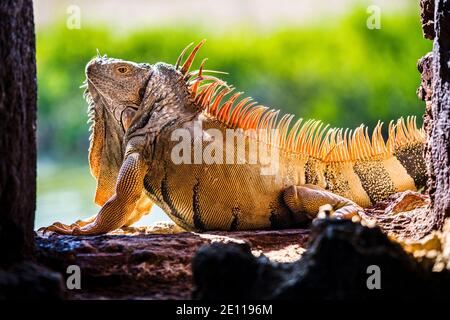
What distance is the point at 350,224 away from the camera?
2.45m

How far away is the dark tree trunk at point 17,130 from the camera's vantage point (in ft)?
8.77

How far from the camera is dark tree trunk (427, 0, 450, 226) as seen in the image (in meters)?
3.10

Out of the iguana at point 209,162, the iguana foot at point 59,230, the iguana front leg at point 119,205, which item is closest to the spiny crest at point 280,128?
the iguana at point 209,162

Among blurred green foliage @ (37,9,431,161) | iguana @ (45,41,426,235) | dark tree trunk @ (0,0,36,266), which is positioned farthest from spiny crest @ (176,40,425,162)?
blurred green foliage @ (37,9,431,161)

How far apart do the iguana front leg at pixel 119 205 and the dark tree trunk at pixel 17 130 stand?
1181mm

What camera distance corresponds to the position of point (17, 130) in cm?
275

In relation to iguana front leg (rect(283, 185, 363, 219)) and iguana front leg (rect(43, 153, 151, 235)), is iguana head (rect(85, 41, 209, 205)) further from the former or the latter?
iguana front leg (rect(283, 185, 363, 219))

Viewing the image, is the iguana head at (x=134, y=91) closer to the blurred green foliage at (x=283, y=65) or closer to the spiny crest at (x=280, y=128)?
the spiny crest at (x=280, y=128)

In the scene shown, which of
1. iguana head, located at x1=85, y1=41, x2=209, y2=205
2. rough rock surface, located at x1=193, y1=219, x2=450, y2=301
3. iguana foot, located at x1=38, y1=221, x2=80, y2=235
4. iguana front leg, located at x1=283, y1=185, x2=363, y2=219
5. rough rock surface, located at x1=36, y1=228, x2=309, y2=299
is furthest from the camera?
iguana head, located at x1=85, y1=41, x2=209, y2=205

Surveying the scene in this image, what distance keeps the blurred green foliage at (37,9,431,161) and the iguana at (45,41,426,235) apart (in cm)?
821

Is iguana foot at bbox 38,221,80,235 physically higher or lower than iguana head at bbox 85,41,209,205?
lower

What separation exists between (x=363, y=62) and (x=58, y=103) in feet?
22.3

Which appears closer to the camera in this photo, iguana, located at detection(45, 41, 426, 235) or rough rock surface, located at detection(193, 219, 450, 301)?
rough rock surface, located at detection(193, 219, 450, 301)
